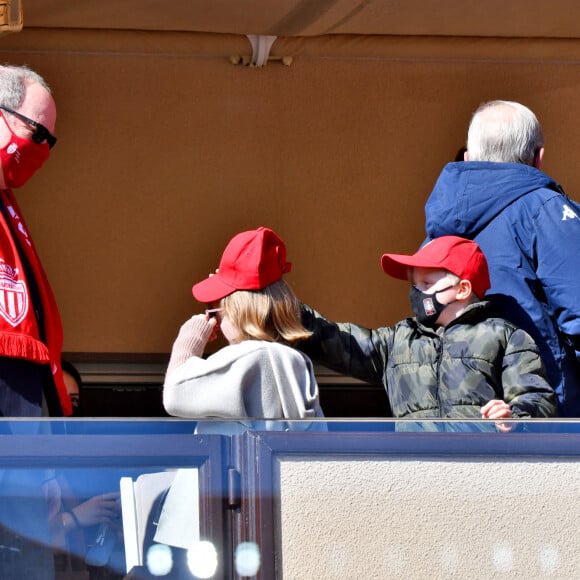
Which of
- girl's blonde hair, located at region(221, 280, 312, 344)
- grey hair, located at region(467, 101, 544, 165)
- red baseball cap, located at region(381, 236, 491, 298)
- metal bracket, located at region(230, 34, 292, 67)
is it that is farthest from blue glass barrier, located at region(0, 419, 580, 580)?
metal bracket, located at region(230, 34, 292, 67)

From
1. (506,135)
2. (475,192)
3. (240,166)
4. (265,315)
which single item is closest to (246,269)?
(265,315)

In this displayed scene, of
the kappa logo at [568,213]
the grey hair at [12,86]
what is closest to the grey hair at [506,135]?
the kappa logo at [568,213]

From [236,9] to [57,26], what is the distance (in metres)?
0.61

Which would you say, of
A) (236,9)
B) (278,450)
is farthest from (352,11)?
(278,450)

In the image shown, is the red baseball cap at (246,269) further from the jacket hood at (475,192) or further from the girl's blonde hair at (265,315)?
the jacket hood at (475,192)

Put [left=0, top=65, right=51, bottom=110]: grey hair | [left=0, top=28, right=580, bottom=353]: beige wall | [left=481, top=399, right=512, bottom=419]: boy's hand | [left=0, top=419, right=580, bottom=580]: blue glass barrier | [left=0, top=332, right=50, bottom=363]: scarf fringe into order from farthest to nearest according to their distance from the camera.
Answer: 1. [left=0, top=28, right=580, bottom=353]: beige wall
2. [left=0, top=65, right=51, bottom=110]: grey hair
3. [left=481, top=399, right=512, bottom=419]: boy's hand
4. [left=0, top=332, right=50, bottom=363]: scarf fringe
5. [left=0, top=419, right=580, bottom=580]: blue glass barrier

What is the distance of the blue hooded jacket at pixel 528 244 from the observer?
3.47m

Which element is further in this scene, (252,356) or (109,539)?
(252,356)

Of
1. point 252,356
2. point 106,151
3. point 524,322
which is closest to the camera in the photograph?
point 252,356

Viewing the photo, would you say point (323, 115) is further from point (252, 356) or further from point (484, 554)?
point (484, 554)

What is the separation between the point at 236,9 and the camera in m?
3.93

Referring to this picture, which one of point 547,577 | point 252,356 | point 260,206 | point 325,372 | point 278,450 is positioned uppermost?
point 260,206

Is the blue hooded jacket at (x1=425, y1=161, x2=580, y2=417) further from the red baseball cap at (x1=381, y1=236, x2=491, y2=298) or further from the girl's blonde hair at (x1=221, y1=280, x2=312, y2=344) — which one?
the girl's blonde hair at (x1=221, y1=280, x2=312, y2=344)

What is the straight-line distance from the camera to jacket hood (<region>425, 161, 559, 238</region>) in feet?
11.9
